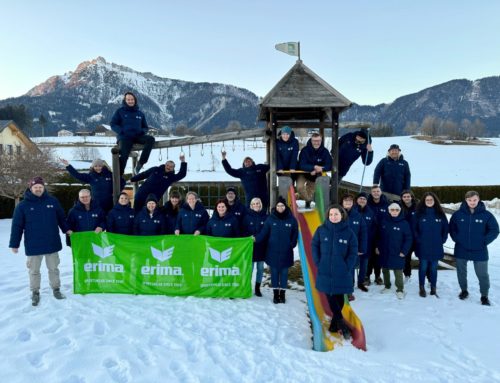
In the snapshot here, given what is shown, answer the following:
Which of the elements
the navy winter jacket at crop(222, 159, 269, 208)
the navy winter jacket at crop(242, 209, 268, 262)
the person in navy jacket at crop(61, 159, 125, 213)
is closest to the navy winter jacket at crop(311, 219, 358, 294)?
the navy winter jacket at crop(242, 209, 268, 262)

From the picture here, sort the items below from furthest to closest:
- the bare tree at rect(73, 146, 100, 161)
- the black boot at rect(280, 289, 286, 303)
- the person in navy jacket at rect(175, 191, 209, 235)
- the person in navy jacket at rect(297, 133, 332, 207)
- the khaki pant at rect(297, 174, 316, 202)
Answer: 1. the bare tree at rect(73, 146, 100, 161)
2. the khaki pant at rect(297, 174, 316, 202)
3. the person in navy jacket at rect(297, 133, 332, 207)
4. the person in navy jacket at rect(175, 191, 209, 235)
5. the black boot at rect(280, 289, 286, 303)

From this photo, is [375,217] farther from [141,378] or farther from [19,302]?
[19,302]

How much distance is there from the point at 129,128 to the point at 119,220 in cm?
197

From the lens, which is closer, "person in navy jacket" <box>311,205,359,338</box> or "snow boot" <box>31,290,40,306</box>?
"person in navy jacket" <box>311,205,359,338</box>

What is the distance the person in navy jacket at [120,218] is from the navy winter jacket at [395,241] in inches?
192

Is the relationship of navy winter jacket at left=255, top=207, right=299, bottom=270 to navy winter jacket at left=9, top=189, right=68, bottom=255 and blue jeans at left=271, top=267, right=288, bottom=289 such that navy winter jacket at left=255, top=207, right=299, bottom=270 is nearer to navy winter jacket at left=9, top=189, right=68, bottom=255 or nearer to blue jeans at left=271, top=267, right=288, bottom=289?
blue jeans at left=271, top=267, right=288, bottom=289

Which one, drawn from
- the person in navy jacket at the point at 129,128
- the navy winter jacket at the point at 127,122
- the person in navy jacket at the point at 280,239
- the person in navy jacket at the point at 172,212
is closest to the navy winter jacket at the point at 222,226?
the person in navy jacket at the point at 280,239

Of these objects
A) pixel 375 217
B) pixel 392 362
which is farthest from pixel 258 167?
pixel 392 362

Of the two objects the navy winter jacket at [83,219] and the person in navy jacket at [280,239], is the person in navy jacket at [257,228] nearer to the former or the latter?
the person in navy jacket at [280,239]

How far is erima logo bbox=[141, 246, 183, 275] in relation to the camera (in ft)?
22.0

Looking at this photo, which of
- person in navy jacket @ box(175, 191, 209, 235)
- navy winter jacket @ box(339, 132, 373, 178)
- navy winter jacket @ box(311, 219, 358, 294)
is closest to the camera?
navy winter jacket @ box(311, 219, 358, 294)

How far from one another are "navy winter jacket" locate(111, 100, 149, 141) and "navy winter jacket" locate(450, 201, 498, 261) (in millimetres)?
6459

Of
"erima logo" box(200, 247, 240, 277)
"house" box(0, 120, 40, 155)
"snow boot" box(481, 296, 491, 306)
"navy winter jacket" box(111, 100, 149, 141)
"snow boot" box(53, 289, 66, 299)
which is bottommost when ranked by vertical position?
"snow boot" box(481, 296, 491, 306)

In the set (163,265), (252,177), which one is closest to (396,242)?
(252,177)
